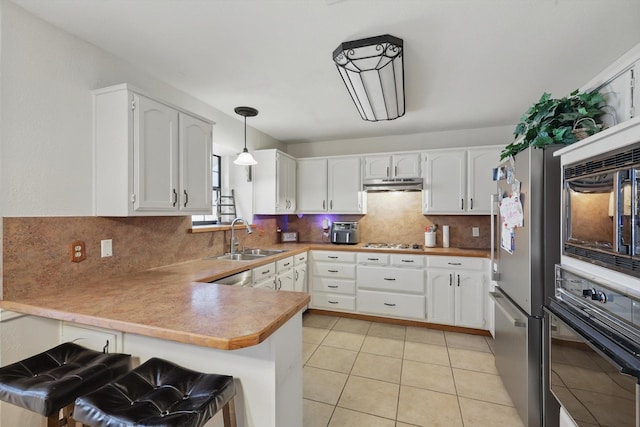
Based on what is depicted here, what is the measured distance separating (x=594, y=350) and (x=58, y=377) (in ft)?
7.05

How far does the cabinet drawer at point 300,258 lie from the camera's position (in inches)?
135

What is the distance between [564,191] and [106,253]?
2742mm

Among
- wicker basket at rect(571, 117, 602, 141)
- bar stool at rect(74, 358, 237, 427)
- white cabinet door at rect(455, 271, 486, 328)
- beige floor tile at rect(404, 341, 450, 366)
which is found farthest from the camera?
white cabinet door at rect(455, 271, 486, 328)

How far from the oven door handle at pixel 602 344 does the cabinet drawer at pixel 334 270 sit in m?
2.29

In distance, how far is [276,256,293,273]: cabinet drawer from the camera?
120 inches

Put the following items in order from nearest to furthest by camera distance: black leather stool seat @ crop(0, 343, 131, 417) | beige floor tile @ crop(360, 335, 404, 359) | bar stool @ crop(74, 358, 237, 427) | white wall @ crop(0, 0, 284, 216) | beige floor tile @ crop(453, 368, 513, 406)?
bar stool @ crop(74, 358, 237, 427) → black leather stool seat @ crop(0, 343, 131, 417) → white wall @ crop(0, 0, 284, 216) → beige floor tile @ crop(453, 368, 513, 406) → beige floor tile @ crop(360, 335, 404, 359)

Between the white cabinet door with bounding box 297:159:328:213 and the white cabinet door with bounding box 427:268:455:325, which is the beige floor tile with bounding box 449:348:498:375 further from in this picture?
the white cabinet door with bounding box 297:159:328:213

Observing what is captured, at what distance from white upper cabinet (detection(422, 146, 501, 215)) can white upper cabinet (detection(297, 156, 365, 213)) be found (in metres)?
0.87

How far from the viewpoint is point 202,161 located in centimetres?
237

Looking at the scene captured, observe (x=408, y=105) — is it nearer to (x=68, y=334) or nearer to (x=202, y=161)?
(x=202, y=161)

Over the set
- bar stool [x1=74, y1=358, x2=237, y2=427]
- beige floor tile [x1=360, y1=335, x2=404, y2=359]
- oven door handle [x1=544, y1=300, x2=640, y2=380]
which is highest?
oven door handle [x1=544, y1=300, x2=640, y2=380]

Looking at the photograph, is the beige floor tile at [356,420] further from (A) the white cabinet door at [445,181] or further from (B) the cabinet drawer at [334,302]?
(A) the white cabinet door at [445,181]

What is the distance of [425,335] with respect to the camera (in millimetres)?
3143

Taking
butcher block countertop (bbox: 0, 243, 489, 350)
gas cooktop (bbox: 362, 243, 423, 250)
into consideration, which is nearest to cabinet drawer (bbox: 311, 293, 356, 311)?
gas cooktop (bbox: 362, 243, 423, 250)
